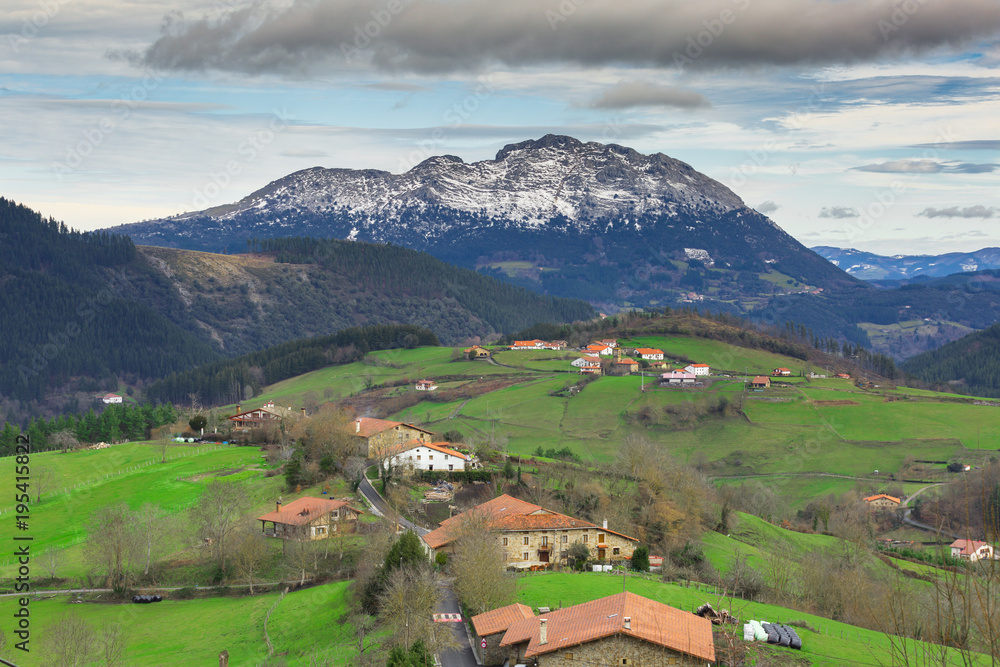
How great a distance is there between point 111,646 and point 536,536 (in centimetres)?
2887

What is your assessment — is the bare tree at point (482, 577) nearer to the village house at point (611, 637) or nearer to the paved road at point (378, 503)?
the village house at point (611, 637)

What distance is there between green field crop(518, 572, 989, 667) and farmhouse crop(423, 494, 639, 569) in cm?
569

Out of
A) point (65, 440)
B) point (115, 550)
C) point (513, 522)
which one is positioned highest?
point (513, 522)

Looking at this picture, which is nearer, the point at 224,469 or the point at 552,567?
the point at 552,567

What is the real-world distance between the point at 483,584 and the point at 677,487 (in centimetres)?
3709

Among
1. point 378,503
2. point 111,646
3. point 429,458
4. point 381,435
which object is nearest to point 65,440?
point 381,435

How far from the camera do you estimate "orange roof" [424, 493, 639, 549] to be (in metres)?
61.4

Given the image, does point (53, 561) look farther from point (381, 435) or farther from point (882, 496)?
point (882, 496)

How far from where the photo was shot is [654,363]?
197 m

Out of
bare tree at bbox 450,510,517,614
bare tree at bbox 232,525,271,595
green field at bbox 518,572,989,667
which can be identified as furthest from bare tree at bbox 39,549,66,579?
green field at bbox 518,572,989,667

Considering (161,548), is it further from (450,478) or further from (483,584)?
(483,584)

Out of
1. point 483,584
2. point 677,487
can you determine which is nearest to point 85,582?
point 483,584

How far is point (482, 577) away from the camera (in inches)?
1871

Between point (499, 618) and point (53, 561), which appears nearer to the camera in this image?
point (499, 618)
